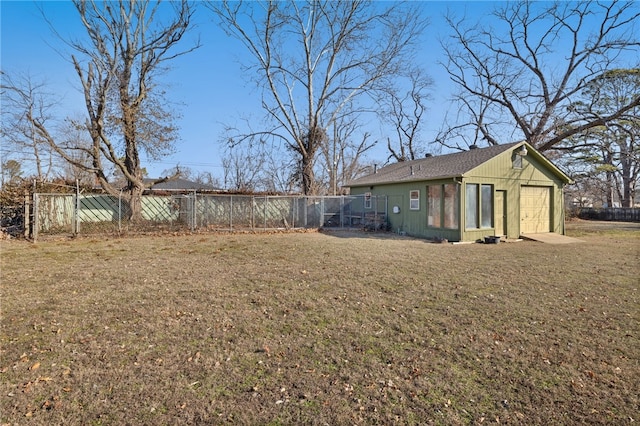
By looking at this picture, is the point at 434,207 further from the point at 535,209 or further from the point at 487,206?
the point at 535,209

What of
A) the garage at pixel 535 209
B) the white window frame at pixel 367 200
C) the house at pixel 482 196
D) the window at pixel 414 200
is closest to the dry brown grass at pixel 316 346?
A: the house at pixel 482 196

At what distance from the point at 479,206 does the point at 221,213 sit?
11575 mm

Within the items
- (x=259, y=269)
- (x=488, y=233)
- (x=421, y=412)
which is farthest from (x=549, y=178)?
(x=421, y=412)

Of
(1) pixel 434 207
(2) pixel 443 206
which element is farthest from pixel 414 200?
(2) pixel 443 206

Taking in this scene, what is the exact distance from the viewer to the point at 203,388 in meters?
2.88

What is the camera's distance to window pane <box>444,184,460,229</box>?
12.9 meters

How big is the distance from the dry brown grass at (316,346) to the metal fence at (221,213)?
7.21m

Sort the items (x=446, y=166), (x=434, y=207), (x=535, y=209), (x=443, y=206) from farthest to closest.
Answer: (x=535, y=209) → (x=446, y=166) → (x=434, y=207) → (x=443, y=206)

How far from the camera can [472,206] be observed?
13.0m

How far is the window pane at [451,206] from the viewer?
12875 mm

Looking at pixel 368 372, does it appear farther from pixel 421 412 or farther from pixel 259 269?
pixel 259 269

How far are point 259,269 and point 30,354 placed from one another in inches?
167

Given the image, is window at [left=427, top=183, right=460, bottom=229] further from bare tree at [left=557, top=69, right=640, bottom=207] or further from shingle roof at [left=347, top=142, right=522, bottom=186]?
bare tree at [left=557, top=69, right=640, bottom=207]

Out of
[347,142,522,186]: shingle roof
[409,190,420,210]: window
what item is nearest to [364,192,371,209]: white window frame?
[347,142,522,186]: shingle roof
